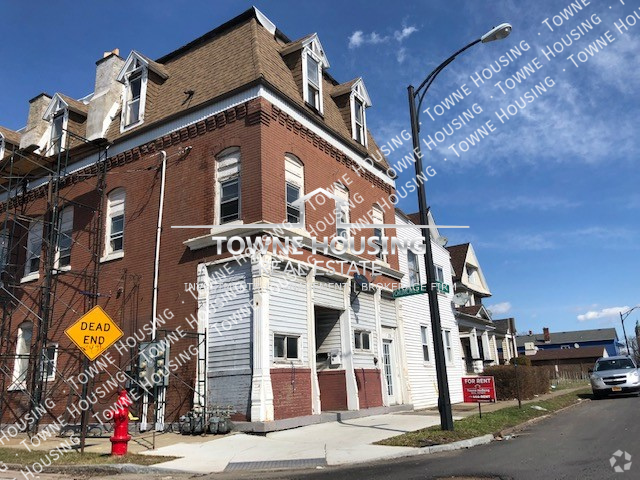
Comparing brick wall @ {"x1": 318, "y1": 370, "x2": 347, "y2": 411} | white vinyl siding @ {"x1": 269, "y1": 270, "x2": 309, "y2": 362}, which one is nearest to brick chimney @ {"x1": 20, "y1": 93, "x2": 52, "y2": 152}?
white vinyl siding @ {"x1": 269, "y1": 270, "x2": 309, "y2": 362}

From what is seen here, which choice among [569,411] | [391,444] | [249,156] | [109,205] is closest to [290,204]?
[249,156]

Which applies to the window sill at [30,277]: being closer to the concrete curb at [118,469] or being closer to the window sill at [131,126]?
the window sill at [131,126]

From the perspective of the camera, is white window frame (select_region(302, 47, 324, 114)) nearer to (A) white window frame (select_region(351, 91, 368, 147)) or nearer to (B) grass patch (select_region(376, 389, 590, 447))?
(A) white window frame (select_region(351, 91, 368, 147))

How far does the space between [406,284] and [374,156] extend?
18.9 ft

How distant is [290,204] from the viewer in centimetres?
1562

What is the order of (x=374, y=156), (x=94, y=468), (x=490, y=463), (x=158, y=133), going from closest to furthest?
1. (x=490, y=463)
2. (x=94, y=468)
3. (x=158, y=133)
4. (x=374, y=156)

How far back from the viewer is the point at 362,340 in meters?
17.5

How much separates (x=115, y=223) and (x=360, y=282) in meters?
8.39

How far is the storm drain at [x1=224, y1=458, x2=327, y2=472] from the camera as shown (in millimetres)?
8984

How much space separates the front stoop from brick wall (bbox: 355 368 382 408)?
27cm

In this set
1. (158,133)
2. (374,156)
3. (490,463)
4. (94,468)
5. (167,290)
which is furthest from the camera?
(374,156)

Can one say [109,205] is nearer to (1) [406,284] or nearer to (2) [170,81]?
(2) [170,81]

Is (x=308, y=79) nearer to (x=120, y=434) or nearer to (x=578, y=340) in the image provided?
(x=120, y=434)

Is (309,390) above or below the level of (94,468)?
above
